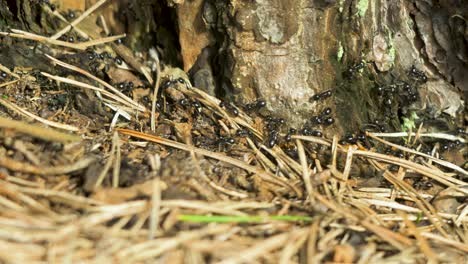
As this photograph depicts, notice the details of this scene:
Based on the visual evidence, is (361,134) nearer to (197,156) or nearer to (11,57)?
(197,156)

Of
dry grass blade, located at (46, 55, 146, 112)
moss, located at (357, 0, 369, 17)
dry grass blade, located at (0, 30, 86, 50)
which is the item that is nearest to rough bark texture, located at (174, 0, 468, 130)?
moss, located at (357, 0, 369, 17)

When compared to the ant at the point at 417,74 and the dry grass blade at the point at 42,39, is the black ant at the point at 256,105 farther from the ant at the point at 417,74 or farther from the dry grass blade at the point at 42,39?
the dry grass blade at the point at 42,39

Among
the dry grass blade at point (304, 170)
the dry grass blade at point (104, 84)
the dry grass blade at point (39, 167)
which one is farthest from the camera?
the dry grass blade at point (104, 84)

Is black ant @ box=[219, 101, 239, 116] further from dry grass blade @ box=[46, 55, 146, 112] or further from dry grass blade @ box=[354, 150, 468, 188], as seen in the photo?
dry grass blade @ box=[354, 150, 468, 188]

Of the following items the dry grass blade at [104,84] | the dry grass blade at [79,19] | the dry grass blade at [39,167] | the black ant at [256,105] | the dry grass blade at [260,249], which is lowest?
the dry grass blade at [260,249]

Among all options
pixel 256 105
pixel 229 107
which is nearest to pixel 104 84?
pixel 229 107

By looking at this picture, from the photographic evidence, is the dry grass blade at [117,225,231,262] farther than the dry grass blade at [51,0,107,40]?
No

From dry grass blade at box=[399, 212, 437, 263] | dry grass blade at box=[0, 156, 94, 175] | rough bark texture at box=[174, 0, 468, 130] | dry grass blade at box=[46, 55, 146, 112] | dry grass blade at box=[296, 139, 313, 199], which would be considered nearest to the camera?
dry grass blade at box=[399, 212, 437, 263]

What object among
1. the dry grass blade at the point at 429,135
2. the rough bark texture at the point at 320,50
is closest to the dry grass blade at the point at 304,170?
the rough bark texture at the point at 320,50
